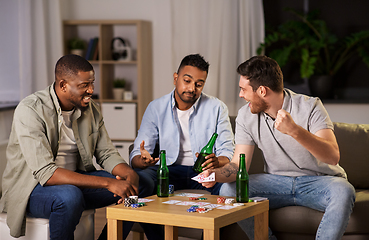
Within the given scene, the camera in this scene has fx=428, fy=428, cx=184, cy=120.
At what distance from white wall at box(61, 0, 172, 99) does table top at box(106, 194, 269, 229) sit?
2.97 metres

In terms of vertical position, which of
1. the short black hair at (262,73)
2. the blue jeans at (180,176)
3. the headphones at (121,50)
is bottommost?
the blue jeans at (180,176)

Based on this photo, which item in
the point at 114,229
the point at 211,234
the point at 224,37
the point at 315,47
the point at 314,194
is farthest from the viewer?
the point at 224,37

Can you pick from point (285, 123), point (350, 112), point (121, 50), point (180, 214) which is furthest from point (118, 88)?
point (180, 214)

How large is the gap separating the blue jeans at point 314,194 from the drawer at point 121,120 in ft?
7.84

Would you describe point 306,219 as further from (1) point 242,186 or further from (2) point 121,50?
(2) point 121,50

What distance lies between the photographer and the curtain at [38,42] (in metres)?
3.89

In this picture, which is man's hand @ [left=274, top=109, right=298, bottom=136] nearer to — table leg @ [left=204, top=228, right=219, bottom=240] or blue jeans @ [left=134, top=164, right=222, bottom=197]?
table leg @ [left=204, top=228, right=219, bottom=240]

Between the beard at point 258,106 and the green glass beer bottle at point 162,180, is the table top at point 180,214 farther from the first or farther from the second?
the beard at point 258,106

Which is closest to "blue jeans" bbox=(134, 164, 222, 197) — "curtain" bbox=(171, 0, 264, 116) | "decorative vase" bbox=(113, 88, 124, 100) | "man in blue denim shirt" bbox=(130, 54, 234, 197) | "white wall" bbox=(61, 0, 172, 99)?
"man in blue denim shirt" bbox=(130, 54, 234, 197)

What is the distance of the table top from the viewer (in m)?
1.51

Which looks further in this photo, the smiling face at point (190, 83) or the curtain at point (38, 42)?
the curtain at point (38, 42)

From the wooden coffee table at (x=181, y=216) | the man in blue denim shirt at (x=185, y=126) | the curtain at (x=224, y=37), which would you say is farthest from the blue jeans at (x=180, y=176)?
the curtain at (x=224, y=37)

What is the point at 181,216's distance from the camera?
5.06ft

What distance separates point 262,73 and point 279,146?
14.7 inches
